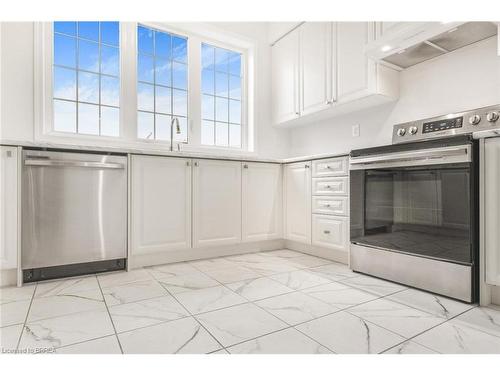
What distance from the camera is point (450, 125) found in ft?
6.84

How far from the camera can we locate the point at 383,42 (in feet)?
7.06

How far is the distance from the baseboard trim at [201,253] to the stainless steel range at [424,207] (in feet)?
3.23

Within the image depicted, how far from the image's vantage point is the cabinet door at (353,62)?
2385 mm

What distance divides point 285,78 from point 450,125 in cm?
178

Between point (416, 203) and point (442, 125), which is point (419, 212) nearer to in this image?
point (416, 203)

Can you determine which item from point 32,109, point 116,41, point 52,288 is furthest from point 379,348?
point 116,41

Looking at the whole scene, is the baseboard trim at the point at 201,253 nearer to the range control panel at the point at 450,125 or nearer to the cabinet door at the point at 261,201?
the cabinet door at the point at 261,201

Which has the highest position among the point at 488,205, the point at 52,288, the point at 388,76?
the point at 388,76

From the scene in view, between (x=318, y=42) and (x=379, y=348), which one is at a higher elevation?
(x=318, y=42)

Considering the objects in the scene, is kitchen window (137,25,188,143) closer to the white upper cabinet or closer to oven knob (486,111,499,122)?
the white upper cabinet

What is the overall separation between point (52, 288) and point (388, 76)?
2.85m

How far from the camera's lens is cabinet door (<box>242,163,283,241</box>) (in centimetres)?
283

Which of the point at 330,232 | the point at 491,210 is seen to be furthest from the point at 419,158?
the point at 330,232

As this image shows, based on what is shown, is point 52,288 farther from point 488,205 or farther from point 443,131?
point 443,131
